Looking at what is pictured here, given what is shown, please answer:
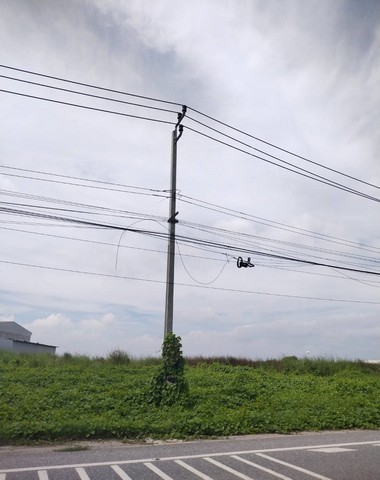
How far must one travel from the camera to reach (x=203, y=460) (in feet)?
27.4

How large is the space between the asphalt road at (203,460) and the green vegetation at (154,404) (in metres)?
0.71

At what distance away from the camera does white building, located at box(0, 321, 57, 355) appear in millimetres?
36750

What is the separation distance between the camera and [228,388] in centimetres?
1611

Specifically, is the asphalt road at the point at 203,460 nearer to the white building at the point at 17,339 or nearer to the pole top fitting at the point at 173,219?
the pole top fitting at the point at 173,219

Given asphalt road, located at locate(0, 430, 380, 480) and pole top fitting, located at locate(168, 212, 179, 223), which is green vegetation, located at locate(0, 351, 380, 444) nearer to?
asphalt road, located at locate(0, 430, 380, 480)

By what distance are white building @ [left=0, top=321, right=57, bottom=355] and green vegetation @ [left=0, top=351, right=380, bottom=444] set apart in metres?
16.1

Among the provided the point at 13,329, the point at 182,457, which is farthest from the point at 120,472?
the point at 13,329

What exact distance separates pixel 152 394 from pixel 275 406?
3815mm

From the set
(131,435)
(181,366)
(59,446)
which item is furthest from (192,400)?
(59,446)

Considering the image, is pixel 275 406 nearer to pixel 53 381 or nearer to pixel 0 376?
pixel 53 381

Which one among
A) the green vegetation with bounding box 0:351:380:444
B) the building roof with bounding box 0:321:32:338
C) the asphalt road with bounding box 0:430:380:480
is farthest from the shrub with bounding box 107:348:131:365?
the building roof with bounding box 0:321:32:338

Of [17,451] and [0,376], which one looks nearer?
[17,451]

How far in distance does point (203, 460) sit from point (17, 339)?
44273 mm

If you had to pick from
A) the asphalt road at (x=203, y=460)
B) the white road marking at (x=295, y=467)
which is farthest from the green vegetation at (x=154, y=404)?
the white road marking at (x=295, y=467)
